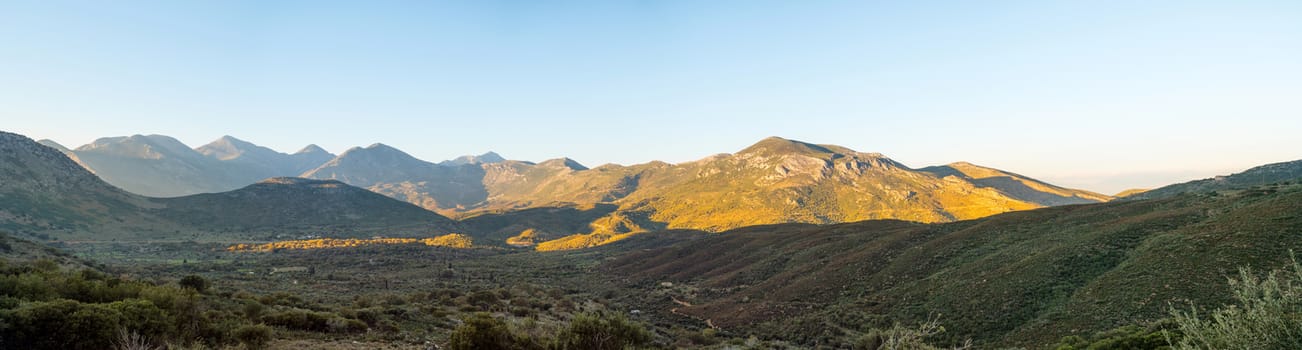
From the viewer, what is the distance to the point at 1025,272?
34.4 meters

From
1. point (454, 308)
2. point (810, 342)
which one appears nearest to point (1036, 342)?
point (810, 342)

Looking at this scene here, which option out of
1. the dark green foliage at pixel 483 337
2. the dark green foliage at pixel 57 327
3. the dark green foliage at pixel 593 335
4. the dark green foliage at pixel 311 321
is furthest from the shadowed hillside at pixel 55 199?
the dark green foliage at pixel 593 335

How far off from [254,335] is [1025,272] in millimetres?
43994

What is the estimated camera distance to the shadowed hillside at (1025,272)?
1047 inches

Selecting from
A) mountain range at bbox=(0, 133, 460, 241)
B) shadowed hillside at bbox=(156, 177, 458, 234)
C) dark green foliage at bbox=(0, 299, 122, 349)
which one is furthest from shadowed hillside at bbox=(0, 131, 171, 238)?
dark green foliage at bbox=(0, 299, 122, 349)

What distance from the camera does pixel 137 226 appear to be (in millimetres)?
128750

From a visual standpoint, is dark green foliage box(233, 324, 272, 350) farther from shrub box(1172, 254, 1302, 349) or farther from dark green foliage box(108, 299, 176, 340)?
shrub box(1172, 254, 1302, 349)

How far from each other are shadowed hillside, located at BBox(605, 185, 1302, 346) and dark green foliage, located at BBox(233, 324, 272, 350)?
28950 mm

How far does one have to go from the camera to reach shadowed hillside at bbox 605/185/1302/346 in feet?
87.2

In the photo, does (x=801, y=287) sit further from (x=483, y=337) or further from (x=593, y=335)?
(x=483, y=337)

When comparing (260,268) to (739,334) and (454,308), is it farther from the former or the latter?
(739,334)

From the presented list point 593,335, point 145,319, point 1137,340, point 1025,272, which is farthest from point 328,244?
point 1137,340

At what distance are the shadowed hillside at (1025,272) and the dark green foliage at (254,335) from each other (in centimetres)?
2895

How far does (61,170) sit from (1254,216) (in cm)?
24234
